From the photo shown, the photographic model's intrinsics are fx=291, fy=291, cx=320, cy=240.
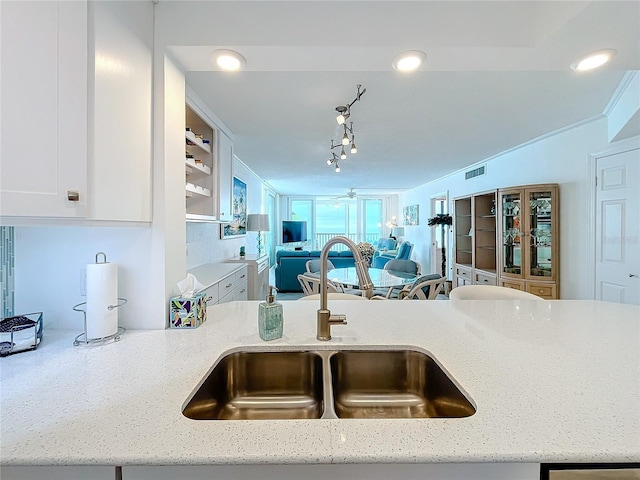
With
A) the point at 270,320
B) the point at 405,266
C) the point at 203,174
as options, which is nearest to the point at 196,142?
the point at 203,174

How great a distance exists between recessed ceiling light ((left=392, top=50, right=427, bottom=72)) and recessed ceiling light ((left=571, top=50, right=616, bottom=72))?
2.58ft

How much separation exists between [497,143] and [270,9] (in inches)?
149

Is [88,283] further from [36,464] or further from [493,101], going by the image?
[493,101]

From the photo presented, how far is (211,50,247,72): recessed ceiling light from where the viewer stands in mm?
1318

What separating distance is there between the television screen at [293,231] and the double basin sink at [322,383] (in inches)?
328

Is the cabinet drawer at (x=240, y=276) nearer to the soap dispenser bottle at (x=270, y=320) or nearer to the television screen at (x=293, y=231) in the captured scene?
the soap dispenser bottle at (x=270, y=320)

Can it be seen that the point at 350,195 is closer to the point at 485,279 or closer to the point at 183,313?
the point at 485,279

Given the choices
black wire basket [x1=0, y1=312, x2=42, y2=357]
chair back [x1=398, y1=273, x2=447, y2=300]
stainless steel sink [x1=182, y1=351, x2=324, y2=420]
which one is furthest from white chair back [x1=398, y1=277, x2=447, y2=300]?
black wire basket [x1=0, y1=312, x2=42, y2=357]

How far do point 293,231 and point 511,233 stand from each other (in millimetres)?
Answer: 6583

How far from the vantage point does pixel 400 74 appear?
2.13m

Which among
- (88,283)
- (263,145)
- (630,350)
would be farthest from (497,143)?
(88,283)

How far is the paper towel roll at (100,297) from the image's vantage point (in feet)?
3.54

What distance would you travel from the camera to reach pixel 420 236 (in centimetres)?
829

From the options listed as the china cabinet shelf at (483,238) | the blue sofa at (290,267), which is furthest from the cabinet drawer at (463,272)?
the blue sofa at (290,267)
